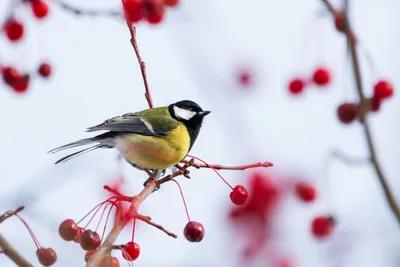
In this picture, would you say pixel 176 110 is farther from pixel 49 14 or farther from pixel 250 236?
pixel 250 236

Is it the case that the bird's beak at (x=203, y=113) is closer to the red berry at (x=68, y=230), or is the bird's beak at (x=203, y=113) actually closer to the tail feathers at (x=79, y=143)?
the tail feathers at (x=79, y=143)

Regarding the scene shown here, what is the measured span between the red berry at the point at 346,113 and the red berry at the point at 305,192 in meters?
0.67

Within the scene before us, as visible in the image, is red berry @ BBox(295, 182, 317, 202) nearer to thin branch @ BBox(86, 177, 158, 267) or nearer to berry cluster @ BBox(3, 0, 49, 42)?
thin branch @ BBox(86, 177, 158, 267)

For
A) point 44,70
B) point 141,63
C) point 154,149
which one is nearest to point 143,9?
point 141,63

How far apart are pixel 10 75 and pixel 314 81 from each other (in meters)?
2.22

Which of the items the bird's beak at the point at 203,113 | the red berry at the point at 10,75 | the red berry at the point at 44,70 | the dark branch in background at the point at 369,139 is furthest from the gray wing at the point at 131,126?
the dark branch in background at the point at 369,139

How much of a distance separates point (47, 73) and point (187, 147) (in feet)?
4.08

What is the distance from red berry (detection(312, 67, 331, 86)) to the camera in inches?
183

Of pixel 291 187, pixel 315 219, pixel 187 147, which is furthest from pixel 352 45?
pixel 187 147

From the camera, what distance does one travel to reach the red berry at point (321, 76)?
4637 millimetres

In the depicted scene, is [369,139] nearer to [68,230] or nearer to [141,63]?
[68,230]

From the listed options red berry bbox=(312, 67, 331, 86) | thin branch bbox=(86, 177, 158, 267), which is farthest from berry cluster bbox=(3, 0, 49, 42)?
thin branch bbox=(86, 177, 158, 267)

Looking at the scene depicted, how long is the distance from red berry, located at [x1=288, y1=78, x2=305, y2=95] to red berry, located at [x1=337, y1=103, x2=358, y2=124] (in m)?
1.52

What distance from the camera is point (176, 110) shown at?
521 centimetres
